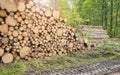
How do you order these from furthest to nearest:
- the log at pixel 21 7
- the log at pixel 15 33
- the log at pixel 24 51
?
the log at pixel 24 51 < the log at pixel 21 7 < the log at pixel 15 33

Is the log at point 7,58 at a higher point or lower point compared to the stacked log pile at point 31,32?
lower

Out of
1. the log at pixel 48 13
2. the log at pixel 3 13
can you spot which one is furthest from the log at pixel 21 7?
the log at pixel 48 13

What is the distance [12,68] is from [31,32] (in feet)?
4.54

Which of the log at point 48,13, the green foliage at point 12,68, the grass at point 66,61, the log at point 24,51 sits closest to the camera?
the green foliage at point 12,68

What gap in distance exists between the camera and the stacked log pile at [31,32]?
7.21m

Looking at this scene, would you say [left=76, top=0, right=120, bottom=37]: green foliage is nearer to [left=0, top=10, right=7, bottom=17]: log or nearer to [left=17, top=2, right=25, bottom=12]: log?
[left=17, top=2, right=25, bottom=12]: log

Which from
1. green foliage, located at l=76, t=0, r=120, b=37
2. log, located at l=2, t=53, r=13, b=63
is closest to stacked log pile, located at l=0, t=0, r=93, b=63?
log, located at l=2, t=53, r=13, b=63

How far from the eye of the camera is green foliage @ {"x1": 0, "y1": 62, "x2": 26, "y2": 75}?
676 cm

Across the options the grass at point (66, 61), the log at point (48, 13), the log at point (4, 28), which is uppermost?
the log at point (48, 13)

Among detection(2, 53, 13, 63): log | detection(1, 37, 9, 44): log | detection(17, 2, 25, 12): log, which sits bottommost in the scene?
detection(2, 53, 13, 63): log

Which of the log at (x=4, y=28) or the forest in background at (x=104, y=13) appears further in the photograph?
the forest in background at (x=104, y=13)

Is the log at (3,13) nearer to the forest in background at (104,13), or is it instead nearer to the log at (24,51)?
the log at (24,51)

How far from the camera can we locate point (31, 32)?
311 inches

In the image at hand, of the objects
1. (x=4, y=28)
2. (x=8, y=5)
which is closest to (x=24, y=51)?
(x=4, y=28)
